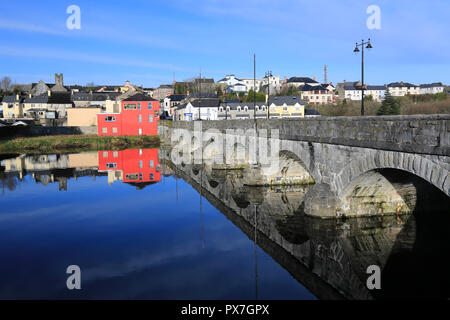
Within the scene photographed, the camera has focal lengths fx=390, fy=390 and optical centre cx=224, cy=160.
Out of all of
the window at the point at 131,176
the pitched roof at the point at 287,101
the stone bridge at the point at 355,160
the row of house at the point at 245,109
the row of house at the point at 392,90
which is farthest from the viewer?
the row of house at the point at 392,90

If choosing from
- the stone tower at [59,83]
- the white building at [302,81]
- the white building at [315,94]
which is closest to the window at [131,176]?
the white building at [315,94]

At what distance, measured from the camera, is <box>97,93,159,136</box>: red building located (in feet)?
237

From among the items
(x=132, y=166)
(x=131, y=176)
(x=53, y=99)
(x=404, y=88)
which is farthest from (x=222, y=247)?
(x=404, y=88)

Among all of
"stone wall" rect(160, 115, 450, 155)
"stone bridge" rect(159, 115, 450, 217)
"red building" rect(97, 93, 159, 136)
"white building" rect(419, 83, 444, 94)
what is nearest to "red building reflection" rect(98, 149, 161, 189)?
"stone bridge" rect(159, 115, 450, 217)

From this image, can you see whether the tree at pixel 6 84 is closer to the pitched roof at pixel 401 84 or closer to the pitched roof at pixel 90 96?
the pitched roof at pixel 90 96

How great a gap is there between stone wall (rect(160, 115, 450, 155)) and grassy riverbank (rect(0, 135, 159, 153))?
48.1m

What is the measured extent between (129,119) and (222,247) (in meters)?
59.1

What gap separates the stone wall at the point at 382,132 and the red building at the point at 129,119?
176 feet

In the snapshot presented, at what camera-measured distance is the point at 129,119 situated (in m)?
72.6

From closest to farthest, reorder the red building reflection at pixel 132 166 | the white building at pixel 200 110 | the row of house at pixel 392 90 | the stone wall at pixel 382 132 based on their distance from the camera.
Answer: the stone wall at pixel 382 132 → the red building reflection at pixel 132 166 → the white building at pixel 200 110 → the row of house at pixel 392 90

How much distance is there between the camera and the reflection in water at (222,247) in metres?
13.1

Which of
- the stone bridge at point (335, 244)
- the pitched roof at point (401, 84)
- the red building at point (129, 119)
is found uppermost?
the pitched roof at point (401, 84)

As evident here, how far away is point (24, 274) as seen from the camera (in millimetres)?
14508

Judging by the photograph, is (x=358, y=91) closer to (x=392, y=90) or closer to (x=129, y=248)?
(x=392, y=90)
